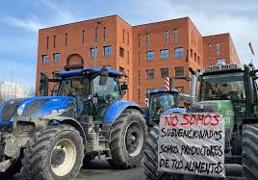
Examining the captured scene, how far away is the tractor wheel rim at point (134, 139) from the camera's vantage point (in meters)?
12.1

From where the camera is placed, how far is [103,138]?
11438mm

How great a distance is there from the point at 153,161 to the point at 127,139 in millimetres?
4009

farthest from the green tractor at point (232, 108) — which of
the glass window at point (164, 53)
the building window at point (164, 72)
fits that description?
the glass window at point (164, 53)

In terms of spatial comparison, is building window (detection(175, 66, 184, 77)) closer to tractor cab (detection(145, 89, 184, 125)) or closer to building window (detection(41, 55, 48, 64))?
building window (detection(41, 55, 48, 64))

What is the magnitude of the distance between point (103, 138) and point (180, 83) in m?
47.1

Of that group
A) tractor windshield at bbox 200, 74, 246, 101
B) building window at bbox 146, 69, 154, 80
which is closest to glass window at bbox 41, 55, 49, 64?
building window at bbox 146, 69, 154, 80

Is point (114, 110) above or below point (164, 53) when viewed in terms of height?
below

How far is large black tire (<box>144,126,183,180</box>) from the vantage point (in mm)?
8086

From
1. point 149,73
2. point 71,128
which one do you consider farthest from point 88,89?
point 149,73

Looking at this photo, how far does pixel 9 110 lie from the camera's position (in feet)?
32.7

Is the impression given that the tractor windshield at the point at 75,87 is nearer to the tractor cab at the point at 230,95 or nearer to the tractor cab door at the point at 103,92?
the tractor cab door at the point at 103,92

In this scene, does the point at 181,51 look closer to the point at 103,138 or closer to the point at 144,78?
the point at 144,78

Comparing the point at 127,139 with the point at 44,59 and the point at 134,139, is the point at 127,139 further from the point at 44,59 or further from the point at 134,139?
the point at 44,59

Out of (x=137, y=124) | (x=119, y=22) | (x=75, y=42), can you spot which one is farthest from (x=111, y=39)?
(x=137, y=124)
